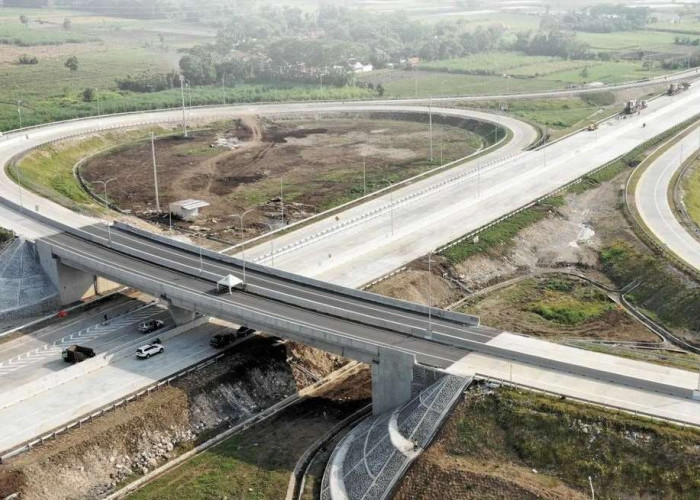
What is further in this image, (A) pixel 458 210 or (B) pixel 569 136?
(B) pixel 569 136

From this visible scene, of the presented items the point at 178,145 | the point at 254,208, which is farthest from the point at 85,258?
the point at 178,145

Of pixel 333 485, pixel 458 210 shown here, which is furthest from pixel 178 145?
pixel 333 485

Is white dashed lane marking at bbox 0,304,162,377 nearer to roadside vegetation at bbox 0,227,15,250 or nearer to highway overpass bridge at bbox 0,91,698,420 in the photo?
highway overpass bridge at bbox 0,91,698,420

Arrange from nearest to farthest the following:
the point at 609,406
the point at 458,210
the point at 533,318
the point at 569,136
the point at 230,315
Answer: the point at 609,406 < the point at 230,315 < the point at 533,318 < the point at 458,210 < the point at 569,136

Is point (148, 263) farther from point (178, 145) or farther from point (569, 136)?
A: point (569, 136)

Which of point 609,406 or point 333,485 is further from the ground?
point 609,406

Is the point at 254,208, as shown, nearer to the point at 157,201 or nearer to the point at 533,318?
the point at 157,201

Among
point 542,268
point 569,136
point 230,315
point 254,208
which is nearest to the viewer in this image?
point 230,315
